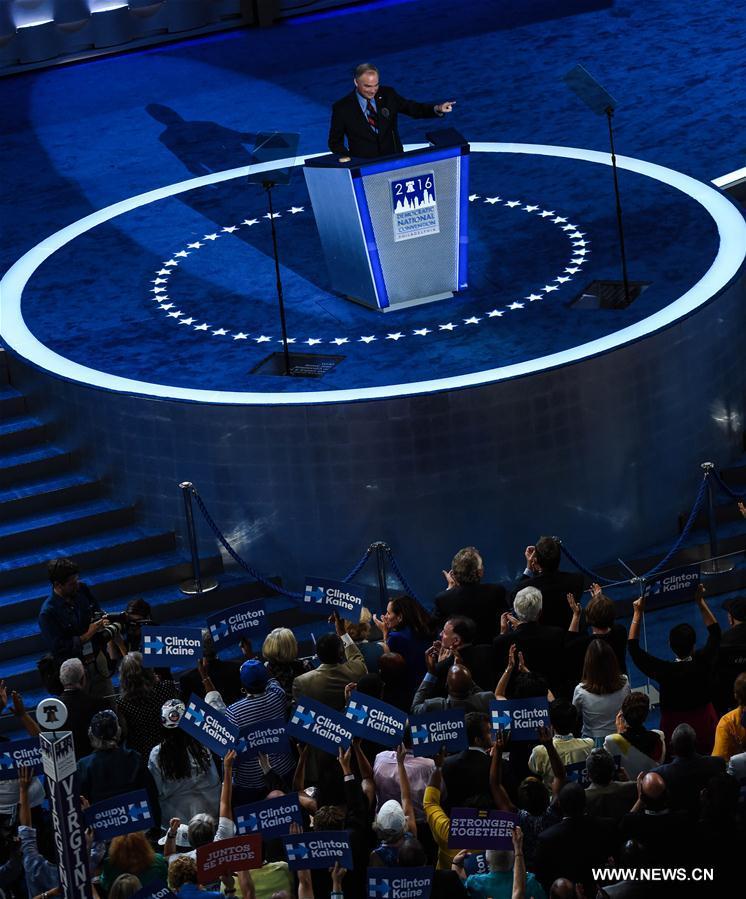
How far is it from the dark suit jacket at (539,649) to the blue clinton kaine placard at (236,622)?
146 cm

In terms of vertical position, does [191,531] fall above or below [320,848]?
below

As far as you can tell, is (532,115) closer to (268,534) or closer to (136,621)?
(268,534)

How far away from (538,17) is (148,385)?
1047cm

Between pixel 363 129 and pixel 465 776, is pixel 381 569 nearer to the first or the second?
pixel 363 129

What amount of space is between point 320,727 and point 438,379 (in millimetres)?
4437

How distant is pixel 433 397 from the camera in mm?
12734

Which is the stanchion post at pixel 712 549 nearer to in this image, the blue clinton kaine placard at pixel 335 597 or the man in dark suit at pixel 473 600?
the man in dark suit at pixel 473 600

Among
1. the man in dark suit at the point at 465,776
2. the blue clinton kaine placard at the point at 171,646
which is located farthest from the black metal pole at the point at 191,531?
the man in dark suit at the point at 465,776

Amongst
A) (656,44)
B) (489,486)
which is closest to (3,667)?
(489,486)

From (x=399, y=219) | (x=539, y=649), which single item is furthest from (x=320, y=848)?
(x=399, y=219)

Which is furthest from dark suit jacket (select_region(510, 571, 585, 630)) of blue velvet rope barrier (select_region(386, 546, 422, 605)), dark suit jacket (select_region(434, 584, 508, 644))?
blue velvet rope barrier (select_region(386, 546, 422, 605))

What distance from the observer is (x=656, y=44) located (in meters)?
20.7

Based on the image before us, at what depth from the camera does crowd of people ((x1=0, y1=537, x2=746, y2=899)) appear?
813cm

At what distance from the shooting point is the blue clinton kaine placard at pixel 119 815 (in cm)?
841
